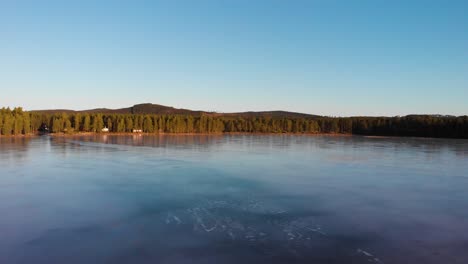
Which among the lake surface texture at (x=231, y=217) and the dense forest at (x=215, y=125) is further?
the dense forest at (x=215, y=125)

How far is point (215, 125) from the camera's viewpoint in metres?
153

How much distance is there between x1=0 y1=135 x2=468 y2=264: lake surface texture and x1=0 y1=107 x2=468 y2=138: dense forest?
92.6m

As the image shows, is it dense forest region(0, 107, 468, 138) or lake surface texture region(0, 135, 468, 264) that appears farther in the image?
dense forest region(0, 107, 468, 138)

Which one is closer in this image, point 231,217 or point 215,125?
point 231,217

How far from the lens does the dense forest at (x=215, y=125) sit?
119m

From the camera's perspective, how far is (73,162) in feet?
139

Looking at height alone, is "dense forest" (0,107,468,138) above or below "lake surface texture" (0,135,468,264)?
above

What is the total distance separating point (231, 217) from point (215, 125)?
135428mm

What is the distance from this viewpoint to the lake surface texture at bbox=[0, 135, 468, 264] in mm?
13555

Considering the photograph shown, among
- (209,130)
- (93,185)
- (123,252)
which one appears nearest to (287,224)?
(123,252)

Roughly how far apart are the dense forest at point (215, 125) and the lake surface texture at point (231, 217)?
92.6m

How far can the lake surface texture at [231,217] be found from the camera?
1355 cm

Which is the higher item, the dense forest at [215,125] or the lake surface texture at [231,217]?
the dense forest at [215,125]

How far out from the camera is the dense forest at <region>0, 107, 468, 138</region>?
118625 millimetres
